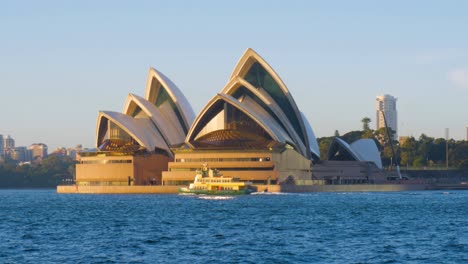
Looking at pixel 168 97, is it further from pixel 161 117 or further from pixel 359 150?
pixel 359 150

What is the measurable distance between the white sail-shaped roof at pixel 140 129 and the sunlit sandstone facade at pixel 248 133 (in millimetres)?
6818

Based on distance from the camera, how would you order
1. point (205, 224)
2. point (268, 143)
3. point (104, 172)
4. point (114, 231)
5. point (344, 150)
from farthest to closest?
1. point (344, 150)
2. point (104, 172)
3. point (268, 143)
4. point (205, 224)
5. point (114, 231)

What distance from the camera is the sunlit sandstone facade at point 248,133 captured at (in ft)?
477

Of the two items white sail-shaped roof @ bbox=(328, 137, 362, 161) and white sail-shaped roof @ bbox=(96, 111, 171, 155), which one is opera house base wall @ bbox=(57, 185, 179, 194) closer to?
white sail-shaped roof @ bbox=(96, 111, 171, 155)

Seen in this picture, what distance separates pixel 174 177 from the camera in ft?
490

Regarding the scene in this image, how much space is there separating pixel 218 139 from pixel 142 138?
12.7 meters

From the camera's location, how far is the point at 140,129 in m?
156

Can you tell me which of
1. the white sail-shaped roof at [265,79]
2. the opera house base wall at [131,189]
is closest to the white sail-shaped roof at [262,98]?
the white sail-shaped roof at [265,79]

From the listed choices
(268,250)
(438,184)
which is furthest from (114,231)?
(438,184)

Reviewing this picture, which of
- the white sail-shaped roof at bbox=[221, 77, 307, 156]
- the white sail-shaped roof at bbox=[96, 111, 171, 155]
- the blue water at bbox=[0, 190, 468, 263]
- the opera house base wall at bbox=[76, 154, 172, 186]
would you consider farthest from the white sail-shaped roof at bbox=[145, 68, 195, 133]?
the blue water at bbox=[0, 190, 468, 263]

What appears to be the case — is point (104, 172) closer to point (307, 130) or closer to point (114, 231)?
point (307, 130)

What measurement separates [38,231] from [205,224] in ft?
38.1

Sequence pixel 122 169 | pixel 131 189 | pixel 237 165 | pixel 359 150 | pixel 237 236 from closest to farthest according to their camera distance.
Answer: pixel 237 236, pixel 237 165, pixel 131 189, pixel 122 169, pixel 359 150

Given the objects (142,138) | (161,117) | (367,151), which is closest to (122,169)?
(142,138)
